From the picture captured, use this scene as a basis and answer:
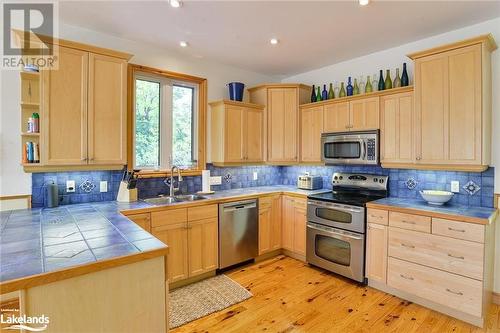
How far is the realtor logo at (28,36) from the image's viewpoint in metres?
2.27

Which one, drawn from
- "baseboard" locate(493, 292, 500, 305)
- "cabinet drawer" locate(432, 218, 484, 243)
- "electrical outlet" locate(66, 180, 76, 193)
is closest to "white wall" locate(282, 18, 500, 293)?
"baseboard" locate(493, 292, 500, 305)

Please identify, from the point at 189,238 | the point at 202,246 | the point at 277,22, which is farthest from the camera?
the point at 202,246

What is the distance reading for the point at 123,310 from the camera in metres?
1.37

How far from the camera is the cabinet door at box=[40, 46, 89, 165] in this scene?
91.3 inches

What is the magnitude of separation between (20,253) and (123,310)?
1.99 feet

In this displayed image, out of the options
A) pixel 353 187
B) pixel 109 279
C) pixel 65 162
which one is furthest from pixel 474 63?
pixel 65 162

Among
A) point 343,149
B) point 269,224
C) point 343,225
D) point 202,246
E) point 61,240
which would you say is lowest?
point 202,246

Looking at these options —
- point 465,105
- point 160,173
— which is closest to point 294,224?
point 160,173

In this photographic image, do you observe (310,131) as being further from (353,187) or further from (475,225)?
(475,225)

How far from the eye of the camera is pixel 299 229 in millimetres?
3621

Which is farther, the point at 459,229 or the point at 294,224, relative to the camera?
the point at 294,224

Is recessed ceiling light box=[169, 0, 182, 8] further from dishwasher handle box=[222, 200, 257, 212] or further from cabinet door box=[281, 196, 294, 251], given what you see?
cabinet door box=[281, 196, 294, 251]

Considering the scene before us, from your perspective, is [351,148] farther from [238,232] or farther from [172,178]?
[172,178]

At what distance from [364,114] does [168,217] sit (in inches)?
102
